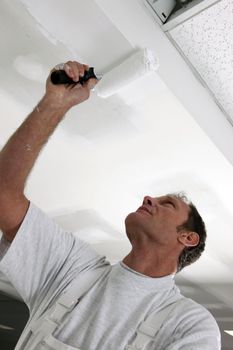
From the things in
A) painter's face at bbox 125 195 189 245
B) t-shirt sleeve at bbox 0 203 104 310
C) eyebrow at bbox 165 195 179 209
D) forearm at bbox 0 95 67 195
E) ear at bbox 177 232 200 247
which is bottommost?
ear at bbox 177 232 200 247

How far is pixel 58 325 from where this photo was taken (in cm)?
90

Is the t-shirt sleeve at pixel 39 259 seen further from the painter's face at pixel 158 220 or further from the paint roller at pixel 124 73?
the paint roller at pixel 124 73

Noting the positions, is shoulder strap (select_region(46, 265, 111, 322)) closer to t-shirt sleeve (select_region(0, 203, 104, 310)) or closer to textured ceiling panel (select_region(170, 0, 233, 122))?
t-shirt sleeve (select_region(0, 203, 104, 310))

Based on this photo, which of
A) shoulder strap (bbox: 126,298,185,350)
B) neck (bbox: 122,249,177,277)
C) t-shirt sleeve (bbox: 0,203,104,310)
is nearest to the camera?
shoulder strap (bbox: 126,298,185,350)

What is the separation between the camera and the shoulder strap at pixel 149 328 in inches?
33.7

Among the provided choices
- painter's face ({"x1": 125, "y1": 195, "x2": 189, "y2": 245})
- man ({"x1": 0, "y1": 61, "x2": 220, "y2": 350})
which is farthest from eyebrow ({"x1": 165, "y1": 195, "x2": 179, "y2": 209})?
man ({"x1": 0, "y1": 61, "x2": 220, "y2": 350})

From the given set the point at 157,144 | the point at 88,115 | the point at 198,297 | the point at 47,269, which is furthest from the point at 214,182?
the point at 198,297

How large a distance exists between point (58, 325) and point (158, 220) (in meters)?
0.41

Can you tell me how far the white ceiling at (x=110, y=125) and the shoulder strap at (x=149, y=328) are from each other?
59 centimetres

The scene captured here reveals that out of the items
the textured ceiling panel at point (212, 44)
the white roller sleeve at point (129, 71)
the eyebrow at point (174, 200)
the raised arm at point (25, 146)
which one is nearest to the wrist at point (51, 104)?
the raised arm at point (25, 146)

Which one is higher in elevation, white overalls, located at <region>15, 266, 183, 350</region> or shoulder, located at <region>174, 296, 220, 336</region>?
white overalls, located at <region>15, 266, 183, 350</region>

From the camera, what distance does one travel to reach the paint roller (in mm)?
973

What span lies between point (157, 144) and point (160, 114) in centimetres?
16

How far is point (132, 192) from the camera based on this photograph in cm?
175
